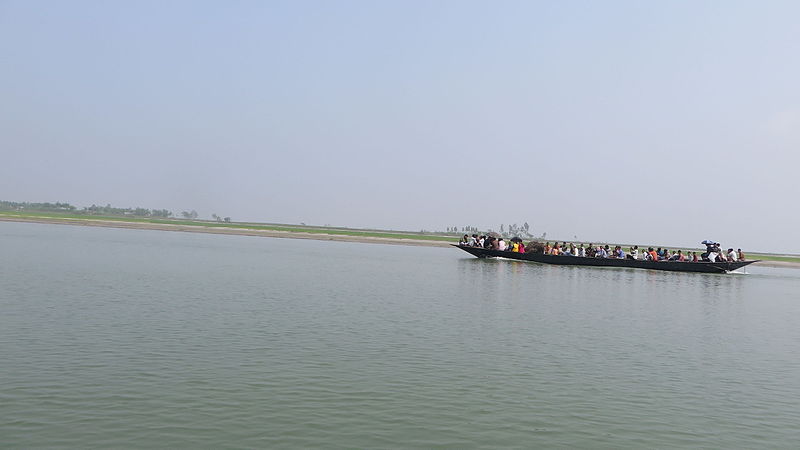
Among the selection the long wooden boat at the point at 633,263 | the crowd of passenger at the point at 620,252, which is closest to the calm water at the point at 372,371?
the long wooden boat at the point at 633,263

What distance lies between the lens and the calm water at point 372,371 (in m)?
10.2

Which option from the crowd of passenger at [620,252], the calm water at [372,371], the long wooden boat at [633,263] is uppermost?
the crowd of passenger at [620,252]

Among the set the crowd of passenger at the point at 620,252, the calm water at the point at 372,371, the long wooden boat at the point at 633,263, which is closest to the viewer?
the calm water at the point at 372,371

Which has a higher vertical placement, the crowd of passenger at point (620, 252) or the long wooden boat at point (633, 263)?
the crowd of passenger at point (620, 252)

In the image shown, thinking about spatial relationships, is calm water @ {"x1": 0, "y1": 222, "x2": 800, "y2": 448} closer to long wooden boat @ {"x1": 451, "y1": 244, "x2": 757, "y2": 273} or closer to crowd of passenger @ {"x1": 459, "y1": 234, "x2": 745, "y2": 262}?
long wooden boat @ {"x1": 451, "y1": 244, "x2": 757, "y2": 273}

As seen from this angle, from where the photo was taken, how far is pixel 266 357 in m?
15.0

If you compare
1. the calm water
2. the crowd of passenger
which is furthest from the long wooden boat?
the calm water

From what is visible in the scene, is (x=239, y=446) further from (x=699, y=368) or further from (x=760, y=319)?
(x=760, y=319)

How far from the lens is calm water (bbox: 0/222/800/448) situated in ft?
33.6

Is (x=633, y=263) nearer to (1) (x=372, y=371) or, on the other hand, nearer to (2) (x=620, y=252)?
(2) (x=620, y=252)

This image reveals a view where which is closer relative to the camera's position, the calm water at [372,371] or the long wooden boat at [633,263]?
the calm water at [372,371]

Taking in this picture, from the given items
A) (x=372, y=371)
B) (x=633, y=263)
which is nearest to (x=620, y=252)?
(x=633, y=263)

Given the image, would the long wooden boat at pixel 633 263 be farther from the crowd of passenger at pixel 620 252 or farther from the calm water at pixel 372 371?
the calm water at pixel 372 371

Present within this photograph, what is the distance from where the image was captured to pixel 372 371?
14172mm
